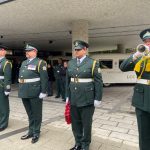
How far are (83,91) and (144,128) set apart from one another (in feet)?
3.76

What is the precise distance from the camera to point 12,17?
7887mm

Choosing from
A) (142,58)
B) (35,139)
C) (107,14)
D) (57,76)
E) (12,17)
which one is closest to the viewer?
(142,58)

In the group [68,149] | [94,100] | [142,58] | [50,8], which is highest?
[50,8]

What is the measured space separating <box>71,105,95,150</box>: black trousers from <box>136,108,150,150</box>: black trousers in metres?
0.99

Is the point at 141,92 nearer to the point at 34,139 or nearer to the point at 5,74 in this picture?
the point at 34,139

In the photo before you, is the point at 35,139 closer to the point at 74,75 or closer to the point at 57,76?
→ the point at 74,75

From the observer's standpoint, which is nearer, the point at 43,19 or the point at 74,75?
the point at 74,75

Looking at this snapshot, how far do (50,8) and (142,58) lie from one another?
4.52 meters

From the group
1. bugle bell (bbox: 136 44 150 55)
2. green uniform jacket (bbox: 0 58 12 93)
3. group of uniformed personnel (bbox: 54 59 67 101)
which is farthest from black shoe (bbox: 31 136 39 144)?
group of uniformed personnel (bbox: 54 59 67 101)

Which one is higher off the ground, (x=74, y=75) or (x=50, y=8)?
(x=50, y=8)

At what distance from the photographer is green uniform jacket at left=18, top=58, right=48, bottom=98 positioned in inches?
167

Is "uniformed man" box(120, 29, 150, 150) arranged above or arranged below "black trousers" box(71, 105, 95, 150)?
above

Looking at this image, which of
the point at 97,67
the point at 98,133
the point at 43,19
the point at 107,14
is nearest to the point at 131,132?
the point at 98,133

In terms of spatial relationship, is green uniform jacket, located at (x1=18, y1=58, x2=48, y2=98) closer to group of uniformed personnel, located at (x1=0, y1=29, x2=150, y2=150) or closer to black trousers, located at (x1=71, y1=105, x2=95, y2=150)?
group of uniformed personnel, located at (x1=0, y1=29, x2=150, y2=150)
